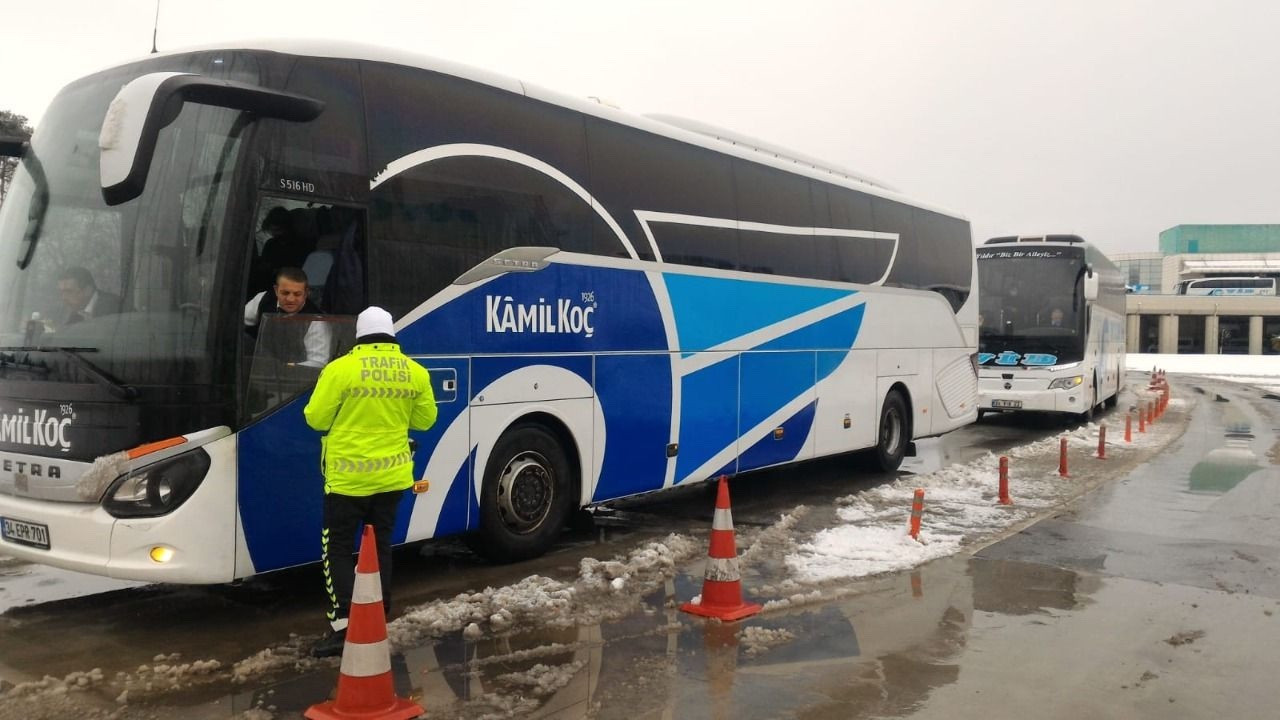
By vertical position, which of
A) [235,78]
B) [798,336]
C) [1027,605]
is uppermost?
[235,78]

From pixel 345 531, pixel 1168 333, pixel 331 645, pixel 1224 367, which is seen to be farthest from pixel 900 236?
pixel 1168 333

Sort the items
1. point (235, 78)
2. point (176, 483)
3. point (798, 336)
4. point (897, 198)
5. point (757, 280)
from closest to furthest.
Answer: point (176, 483), point (235, 78), point (757, 280), point (798, 336), point (897, 198)

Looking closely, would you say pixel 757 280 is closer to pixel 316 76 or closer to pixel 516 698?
pixel 316 76

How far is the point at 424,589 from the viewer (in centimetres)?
697

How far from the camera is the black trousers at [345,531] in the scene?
206 inches

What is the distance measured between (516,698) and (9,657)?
289 centimetres

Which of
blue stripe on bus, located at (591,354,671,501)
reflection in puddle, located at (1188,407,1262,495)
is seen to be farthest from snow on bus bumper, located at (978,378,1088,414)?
blue stripe on bus, located at (591,354,671,501)

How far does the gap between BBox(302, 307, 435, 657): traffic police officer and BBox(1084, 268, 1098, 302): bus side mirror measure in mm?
17951

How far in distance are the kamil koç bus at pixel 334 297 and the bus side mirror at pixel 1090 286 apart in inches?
501

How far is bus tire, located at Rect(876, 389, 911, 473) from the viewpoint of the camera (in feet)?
43.2

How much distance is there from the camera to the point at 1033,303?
20.3 metres

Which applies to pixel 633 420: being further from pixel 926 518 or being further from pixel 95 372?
pixel 95 372

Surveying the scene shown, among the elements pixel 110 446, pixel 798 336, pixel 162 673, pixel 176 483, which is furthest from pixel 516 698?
pixel 798 336

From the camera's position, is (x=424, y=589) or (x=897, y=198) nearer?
(x=424, y=589)
